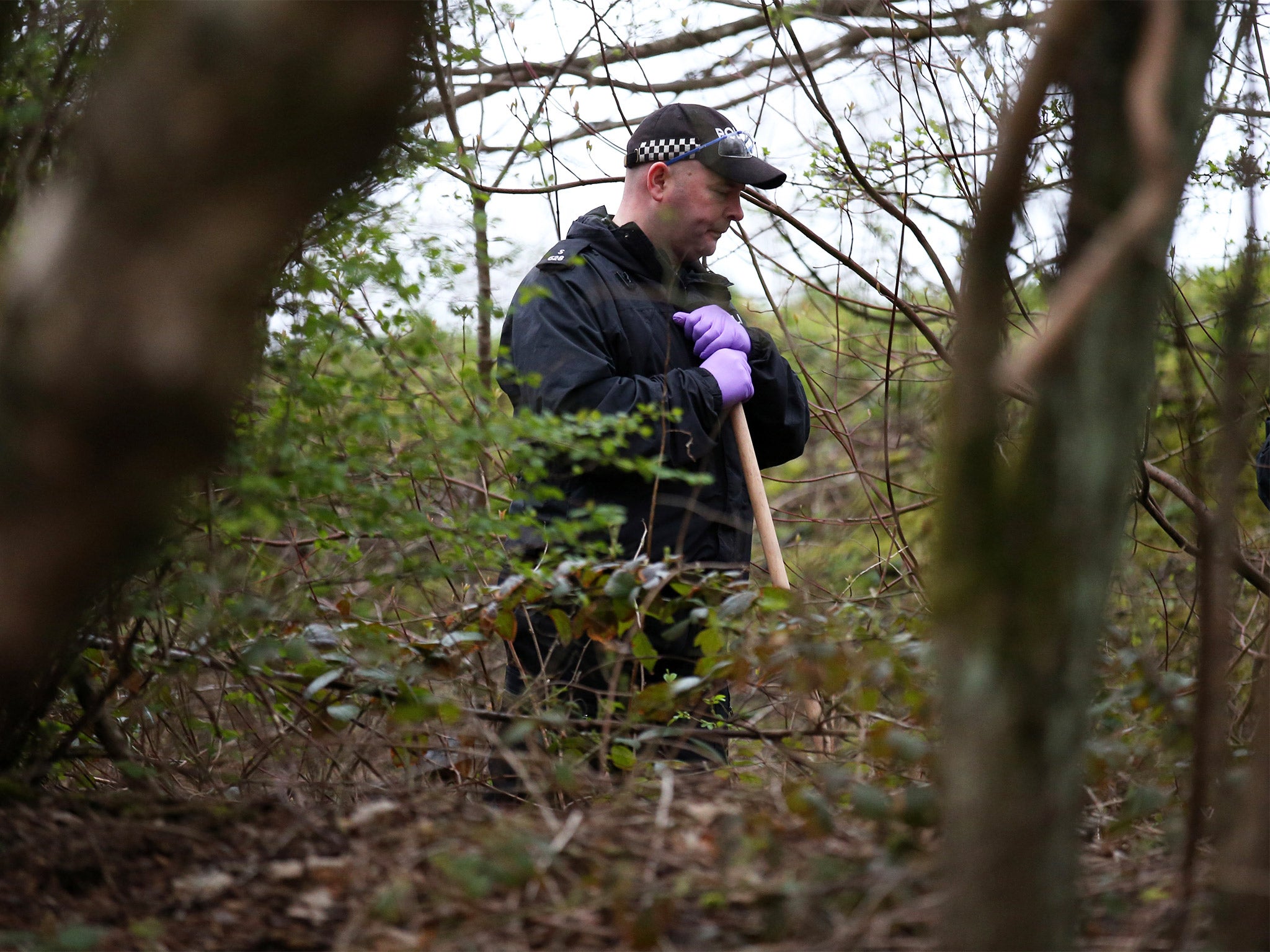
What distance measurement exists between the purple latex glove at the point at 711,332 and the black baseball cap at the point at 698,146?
47 centimetres

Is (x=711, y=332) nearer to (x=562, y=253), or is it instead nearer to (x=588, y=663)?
(x=562, y=253)

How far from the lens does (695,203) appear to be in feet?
12.5

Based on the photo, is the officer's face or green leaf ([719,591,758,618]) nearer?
green leaf ([719,591,758,618])

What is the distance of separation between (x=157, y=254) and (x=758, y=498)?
2589mm

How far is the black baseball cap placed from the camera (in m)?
3.78

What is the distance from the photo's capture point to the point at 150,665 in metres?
2.47

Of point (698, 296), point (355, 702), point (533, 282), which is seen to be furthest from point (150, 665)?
point (698, 296)

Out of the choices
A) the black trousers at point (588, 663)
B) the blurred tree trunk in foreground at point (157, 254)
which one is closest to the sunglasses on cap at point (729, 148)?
the black trousers at point (588, 663)

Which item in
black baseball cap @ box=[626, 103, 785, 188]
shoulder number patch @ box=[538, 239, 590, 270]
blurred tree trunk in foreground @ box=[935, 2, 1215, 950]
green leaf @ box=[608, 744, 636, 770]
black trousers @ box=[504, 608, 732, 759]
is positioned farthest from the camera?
black baseball cap @ box=[626, 103, 785, 188]

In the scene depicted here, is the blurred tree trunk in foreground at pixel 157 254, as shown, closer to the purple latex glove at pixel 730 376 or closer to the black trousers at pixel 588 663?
the black trousers at pixel 588 663

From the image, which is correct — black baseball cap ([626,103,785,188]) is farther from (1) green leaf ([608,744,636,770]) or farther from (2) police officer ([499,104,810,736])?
(1) green leaf ([608,744,636,770])

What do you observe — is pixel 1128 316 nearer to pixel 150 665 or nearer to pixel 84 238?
pixel 84 238

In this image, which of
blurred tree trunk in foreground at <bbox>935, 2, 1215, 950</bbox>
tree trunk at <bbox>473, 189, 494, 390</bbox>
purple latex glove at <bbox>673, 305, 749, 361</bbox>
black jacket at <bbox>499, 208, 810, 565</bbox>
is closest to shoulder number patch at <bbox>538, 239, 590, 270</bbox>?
black jacket at <bbox>499, 208, 810, 565</bbox>

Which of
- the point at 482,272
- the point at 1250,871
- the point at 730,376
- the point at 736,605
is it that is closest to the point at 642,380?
the point at 730,376
